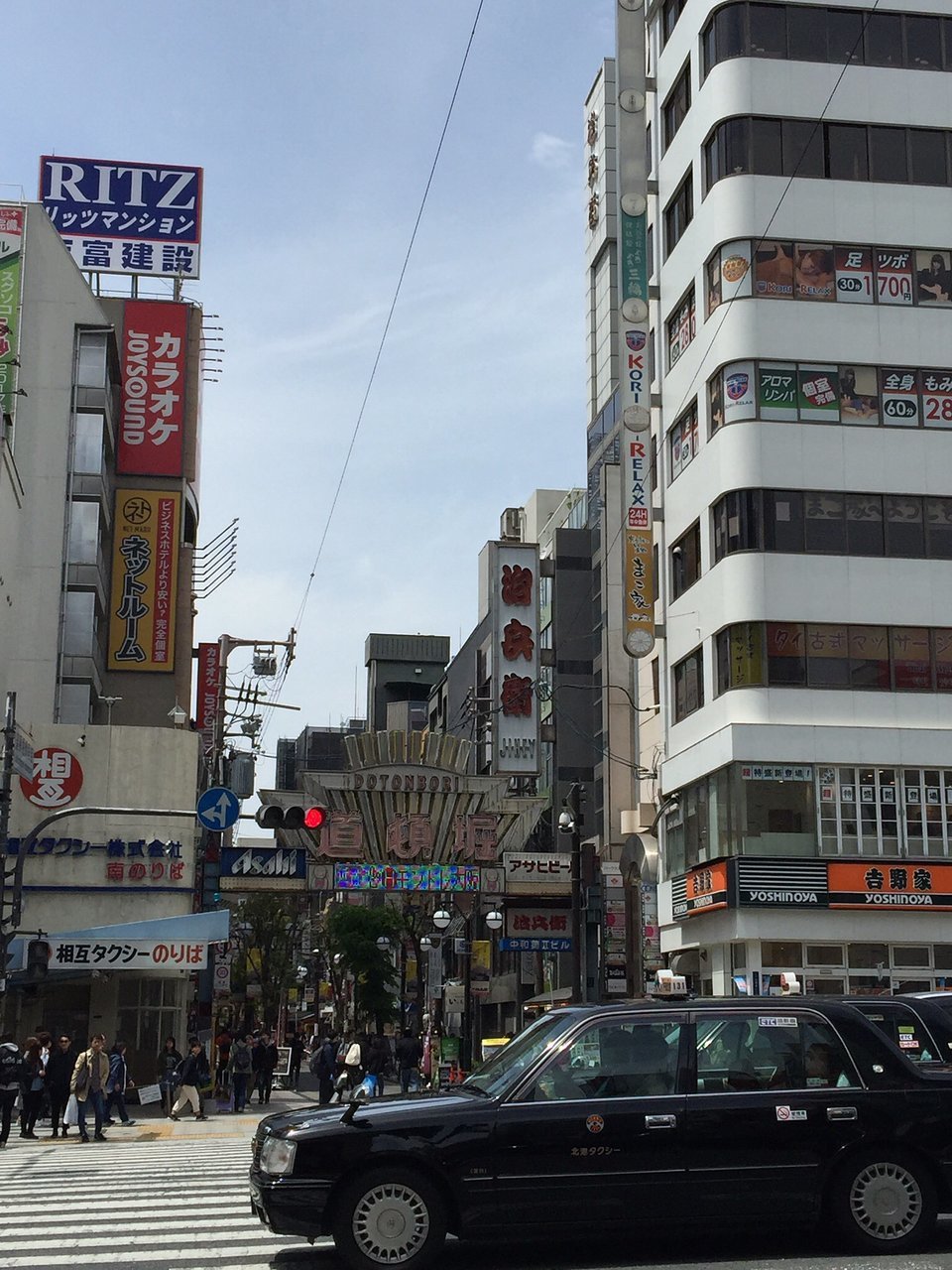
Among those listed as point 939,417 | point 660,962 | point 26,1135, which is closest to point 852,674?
point 939,417

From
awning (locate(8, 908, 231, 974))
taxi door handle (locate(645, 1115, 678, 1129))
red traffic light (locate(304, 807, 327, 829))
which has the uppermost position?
red traffic light (locate(304, 807, 327, 829))

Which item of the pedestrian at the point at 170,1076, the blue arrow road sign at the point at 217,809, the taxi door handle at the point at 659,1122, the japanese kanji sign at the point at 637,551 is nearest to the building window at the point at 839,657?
the japanese kanji sign at the point at 637,551

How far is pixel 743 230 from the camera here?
37656mm

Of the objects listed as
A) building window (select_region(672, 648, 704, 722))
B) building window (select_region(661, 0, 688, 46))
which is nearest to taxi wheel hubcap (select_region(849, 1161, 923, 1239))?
building window (select_region(672, 648, 704, 722))

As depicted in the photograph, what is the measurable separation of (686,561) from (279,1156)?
31.5m

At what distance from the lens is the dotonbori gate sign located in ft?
130

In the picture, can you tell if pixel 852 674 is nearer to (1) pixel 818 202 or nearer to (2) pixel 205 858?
(1) pixel 818 202

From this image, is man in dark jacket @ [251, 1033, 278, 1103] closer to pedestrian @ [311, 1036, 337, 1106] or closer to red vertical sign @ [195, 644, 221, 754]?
pedestrian @ [311, 1036, 337, 1106]

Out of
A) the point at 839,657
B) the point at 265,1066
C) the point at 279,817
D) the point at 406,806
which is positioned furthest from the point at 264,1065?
the point at 839,657

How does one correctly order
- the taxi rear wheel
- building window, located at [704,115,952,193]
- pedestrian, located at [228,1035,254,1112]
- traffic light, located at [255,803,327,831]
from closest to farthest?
the taxi rear wheel
traffic light, located at [255,803,327,831]
pedestrian, located at [228,1035,254,1112]
building window, located at [704,115,952,193]

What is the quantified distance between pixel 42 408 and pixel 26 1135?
103 feet

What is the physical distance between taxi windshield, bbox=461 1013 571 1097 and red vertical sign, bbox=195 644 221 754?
50.7m

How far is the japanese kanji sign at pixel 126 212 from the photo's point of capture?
60.3 m

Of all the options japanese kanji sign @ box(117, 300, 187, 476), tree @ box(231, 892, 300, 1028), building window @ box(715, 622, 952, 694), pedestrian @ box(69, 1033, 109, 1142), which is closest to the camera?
pedestrian @ box(69, 1033, 109, 1142)
